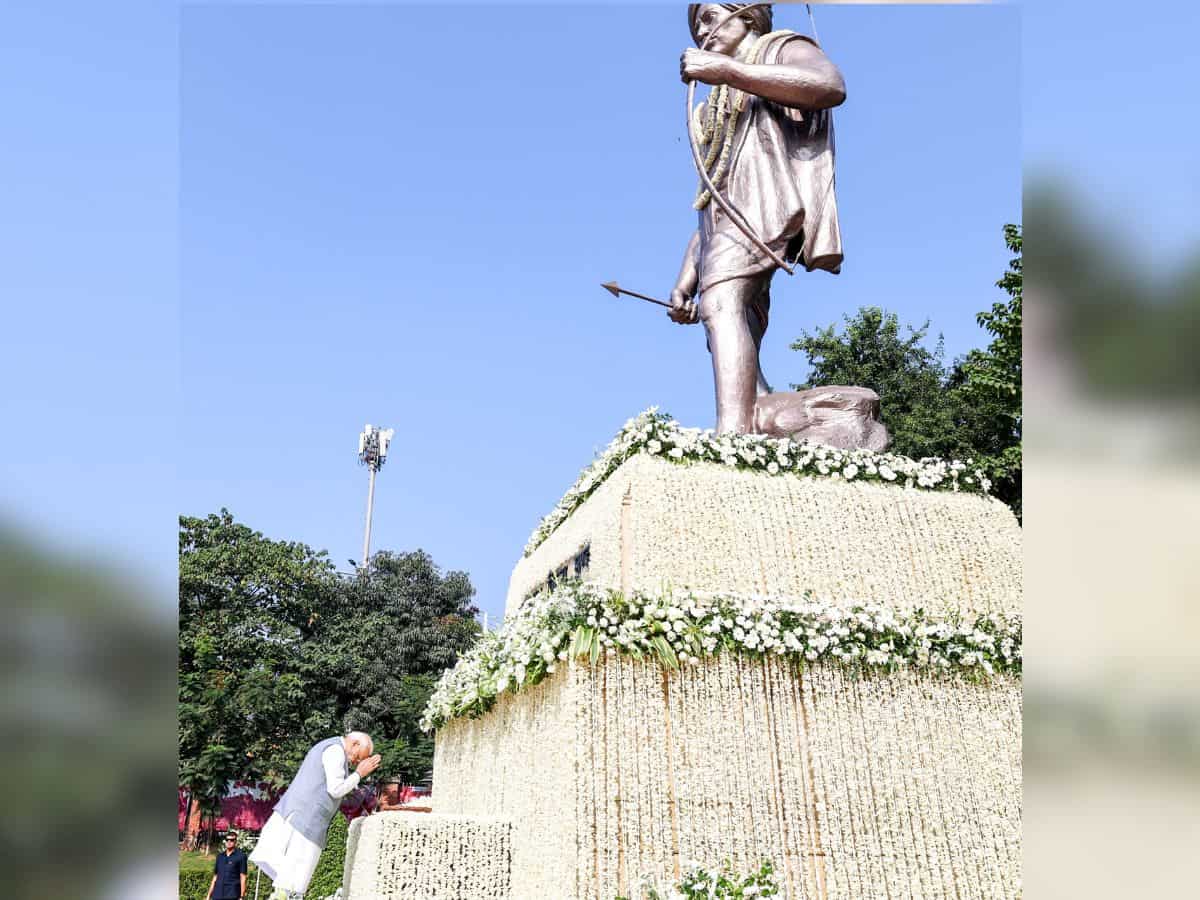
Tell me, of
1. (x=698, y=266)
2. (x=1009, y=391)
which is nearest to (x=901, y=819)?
(x=698, y=266)

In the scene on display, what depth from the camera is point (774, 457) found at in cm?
910

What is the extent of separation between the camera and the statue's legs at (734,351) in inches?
395

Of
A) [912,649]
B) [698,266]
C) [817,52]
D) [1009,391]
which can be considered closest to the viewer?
[912,649]

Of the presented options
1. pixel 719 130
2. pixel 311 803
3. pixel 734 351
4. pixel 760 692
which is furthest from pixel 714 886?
pixel 719 130

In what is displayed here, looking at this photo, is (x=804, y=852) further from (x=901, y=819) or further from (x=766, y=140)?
(x=766, y=140)

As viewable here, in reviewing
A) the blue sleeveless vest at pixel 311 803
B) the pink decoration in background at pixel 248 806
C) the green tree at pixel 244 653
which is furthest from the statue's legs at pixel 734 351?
the pink decoration in background at pixel 248 806

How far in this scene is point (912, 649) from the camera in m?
7.75

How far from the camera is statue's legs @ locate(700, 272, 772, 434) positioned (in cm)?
1003

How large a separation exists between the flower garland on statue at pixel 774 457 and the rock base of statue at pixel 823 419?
37 cm

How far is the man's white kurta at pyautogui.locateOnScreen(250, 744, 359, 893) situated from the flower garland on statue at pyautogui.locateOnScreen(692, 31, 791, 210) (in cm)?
674
